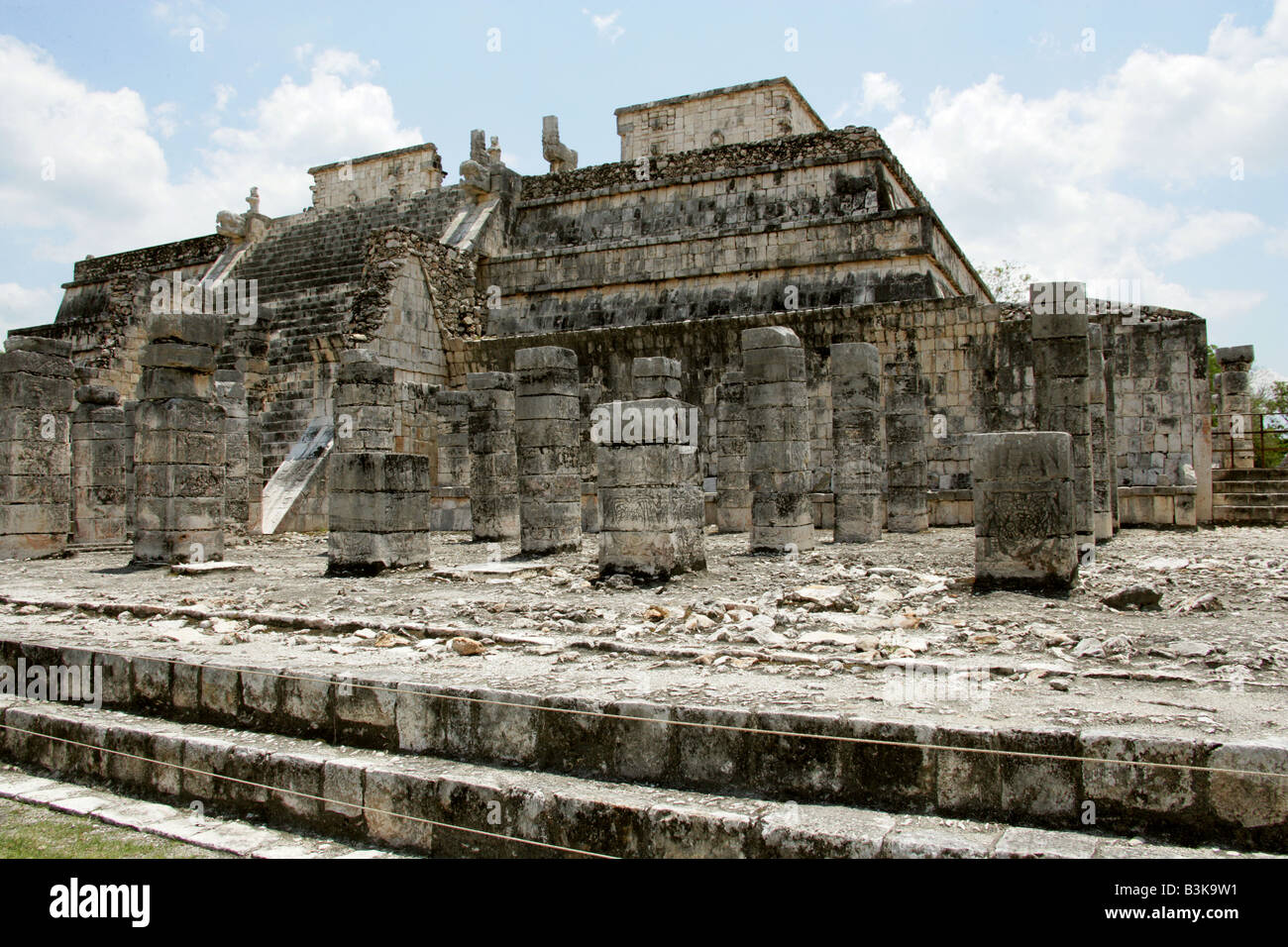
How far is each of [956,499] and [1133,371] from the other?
161 inches

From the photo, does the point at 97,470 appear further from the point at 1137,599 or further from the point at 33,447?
the point at 1137,599

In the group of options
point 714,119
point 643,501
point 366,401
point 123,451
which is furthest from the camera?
point 714,119

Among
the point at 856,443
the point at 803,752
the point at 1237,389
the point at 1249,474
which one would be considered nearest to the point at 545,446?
the point at 856,443

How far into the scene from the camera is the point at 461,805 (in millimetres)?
4328

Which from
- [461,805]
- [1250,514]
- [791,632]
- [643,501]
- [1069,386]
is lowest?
[461,805]

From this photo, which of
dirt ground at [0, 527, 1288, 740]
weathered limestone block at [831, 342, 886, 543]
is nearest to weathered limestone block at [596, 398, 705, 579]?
dirt ground at [0, 527, 1288, 740]

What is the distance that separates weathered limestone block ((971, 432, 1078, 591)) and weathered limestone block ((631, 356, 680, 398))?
6169mm

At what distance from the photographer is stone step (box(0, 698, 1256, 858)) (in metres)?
3.54

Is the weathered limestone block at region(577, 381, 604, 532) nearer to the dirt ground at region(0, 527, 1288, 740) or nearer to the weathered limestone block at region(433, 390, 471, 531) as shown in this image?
the weathered limestone block at region(433, 390, 471, 531)

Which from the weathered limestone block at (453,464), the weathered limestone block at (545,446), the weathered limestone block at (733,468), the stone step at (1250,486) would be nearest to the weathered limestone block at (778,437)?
the weathered limestone block at (545,446)

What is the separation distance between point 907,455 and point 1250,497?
6.25m

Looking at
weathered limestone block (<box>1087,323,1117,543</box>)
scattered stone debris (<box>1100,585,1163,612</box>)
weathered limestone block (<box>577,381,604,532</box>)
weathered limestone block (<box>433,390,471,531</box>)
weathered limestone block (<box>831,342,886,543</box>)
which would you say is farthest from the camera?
weathered limestone block (<box>577,381,604,532</box>)

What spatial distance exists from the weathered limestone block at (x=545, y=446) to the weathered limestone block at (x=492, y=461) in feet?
8.36

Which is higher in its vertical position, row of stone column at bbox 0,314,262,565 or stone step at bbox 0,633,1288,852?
row of stone column at bbox 0,314,262,565
